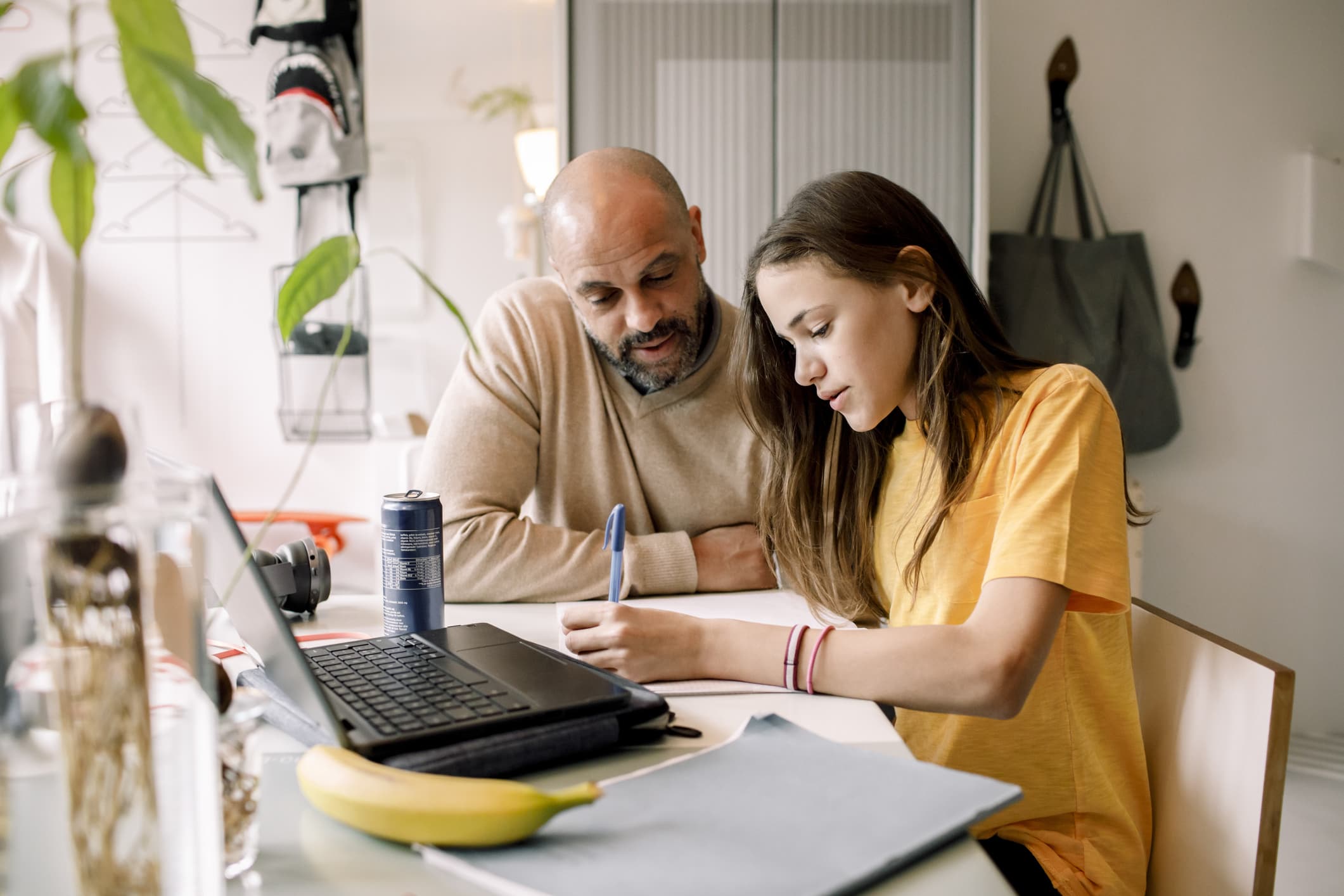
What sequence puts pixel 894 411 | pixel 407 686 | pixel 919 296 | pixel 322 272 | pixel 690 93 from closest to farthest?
pixel 322 272 → pixel 407 686 → pixel 919 296 → pixel 894 411 → pixel 690 93

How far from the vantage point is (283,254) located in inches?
118

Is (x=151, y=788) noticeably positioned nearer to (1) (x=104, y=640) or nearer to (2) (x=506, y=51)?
(1) (x=104, y=640)

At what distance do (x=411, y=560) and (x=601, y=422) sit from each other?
619 millimetres

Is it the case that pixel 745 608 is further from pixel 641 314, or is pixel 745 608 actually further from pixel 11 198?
pixel 11 198

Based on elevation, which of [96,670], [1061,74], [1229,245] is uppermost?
[1061,74]

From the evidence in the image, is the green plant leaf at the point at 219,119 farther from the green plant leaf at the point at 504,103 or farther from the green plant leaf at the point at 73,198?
the green plant leaf at the point at 504,103

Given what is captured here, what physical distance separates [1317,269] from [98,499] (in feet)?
10.1

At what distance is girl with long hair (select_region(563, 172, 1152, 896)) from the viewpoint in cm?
93

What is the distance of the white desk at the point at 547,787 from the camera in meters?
0.55

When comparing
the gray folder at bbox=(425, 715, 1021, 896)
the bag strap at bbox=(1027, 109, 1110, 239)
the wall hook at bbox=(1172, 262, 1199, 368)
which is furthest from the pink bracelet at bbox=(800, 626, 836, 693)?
the wall hook at bbox=(1172, 262, 1199, 368)

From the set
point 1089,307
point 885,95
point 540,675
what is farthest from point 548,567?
point 1089,307

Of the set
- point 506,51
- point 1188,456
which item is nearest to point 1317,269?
point 1188,456

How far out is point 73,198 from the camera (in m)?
0.47

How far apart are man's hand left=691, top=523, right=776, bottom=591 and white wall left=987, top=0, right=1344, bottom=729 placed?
5.45 ft
